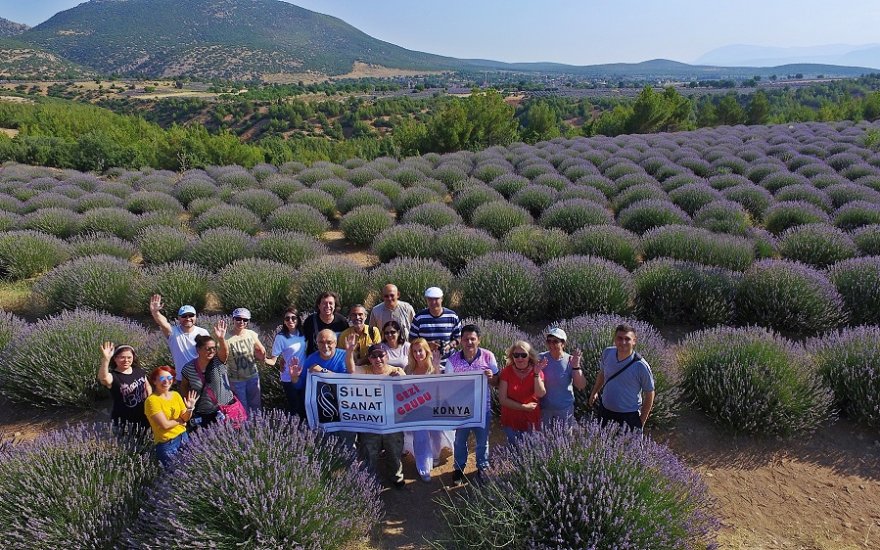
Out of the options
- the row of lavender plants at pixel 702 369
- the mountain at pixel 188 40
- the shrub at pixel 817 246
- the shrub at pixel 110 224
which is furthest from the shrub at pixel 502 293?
the mountain at pixel 188 40

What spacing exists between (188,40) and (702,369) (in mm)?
184043

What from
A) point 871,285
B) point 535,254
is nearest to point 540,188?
point 535,254

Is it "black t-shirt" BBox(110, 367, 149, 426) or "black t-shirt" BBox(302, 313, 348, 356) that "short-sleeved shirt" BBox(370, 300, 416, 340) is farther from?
"black t-shirt" BBox(110, 367, 149, 426)

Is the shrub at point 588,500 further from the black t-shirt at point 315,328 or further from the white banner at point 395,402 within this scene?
the black t-shirt at point 315,328

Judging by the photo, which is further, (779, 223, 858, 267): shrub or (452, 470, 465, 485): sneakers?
(779, 223, 858, 267): shrub

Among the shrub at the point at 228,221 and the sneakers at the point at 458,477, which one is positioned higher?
the shrub at the point at 228,221

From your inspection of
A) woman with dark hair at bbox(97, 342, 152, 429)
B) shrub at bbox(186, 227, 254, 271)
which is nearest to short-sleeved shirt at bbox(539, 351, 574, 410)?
woman with dark hair at bbox(97, 342, 152, 429)

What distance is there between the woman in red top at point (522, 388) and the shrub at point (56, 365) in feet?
11.0

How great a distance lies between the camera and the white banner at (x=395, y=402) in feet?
12.2

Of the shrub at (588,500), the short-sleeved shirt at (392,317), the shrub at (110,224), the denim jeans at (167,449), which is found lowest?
the denim jeans at (167,449)

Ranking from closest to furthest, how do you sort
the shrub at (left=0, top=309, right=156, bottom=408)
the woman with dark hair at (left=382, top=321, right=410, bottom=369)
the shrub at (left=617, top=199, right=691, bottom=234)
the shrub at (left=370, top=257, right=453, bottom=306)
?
1. the woman with dark hair at (left=382, top=321, right=410, bottom=369)
2. the shrub at (left=0, top=309, right=156, bottom=408)
3. the shrub at (left=370, top=257, right=453, bottom=306)
4. the shrub at (left=617, top=199, right=691, bottom=234)

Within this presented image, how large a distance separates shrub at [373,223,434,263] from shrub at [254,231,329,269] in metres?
1.01

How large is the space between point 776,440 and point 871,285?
10.1 ft

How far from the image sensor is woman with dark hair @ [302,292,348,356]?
4.20 m
